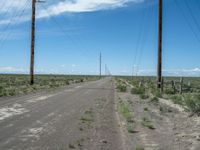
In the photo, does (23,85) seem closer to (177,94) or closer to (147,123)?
(177,94)

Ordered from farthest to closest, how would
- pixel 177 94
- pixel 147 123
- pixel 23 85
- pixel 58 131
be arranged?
pixel 23 85
pixel 177 94
pixel 147 123
pixel 58 131

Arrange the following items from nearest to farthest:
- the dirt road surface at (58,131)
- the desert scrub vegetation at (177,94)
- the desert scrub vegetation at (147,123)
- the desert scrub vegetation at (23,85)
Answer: the dirt road surface at (58,131) → the desert scrub vegetation at (147,123) → the desert scrub vegetation at (177,94) → the desert scrub vegetation at (23,85)

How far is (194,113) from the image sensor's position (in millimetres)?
13172

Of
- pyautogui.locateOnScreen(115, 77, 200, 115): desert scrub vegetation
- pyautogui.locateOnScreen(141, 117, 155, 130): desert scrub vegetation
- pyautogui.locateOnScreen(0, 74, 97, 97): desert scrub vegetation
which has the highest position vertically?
pyautogui.locateOnScreen(115, 77, 200, 115): desert scrub vegetation

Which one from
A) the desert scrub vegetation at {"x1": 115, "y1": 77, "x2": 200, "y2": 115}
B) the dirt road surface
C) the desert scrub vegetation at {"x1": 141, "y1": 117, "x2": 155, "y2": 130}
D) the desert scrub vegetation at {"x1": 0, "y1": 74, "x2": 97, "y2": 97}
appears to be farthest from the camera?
the desert scrub vegetation at {"x1": 0, "y1": 74, "x2": 97, "y2": 97}

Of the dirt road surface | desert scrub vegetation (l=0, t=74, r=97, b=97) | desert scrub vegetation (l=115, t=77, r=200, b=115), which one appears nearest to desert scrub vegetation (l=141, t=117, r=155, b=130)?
the dirt road surface

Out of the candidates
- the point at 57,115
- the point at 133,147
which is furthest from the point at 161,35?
the point at 133,147

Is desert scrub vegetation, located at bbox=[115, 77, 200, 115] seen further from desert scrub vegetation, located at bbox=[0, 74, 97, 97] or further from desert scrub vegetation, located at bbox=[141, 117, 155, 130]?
desert scrub vegetation, located at bbox=[0, 74, 97, 97]

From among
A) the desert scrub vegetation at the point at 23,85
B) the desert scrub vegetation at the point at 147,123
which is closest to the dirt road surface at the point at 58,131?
the desert scrub vegetation at the point at 147,123

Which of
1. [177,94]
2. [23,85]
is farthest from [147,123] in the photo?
[23,85]

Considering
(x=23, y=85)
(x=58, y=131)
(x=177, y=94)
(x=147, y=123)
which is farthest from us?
(x=23, y=85)

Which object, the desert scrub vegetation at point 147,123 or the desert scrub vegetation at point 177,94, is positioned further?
the desert scrub vegetation at point 177,94

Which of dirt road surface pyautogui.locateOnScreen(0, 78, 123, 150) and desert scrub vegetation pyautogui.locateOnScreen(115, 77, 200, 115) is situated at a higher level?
desert scrub vegetation pyautogui.locateOnScreen(115, 77, 200, 115)

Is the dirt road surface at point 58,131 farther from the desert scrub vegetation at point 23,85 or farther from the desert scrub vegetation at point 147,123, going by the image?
the desert scrub vegetation at point 23,85
